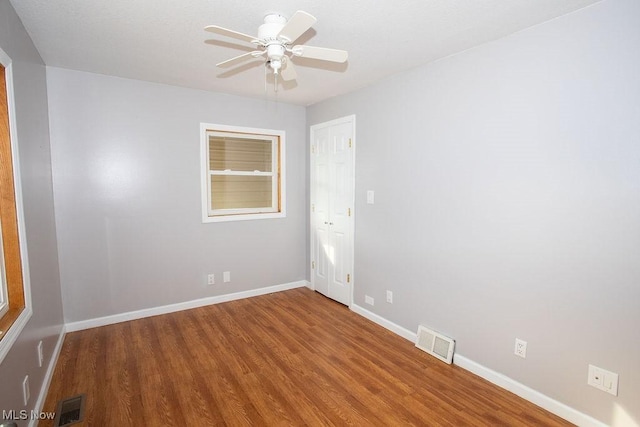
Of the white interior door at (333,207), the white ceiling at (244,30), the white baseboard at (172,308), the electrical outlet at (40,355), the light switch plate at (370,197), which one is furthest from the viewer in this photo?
the white interior door at (333,207)

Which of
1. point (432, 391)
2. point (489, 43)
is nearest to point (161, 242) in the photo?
point (432, 391)

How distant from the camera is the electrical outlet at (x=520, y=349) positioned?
2.20 meters

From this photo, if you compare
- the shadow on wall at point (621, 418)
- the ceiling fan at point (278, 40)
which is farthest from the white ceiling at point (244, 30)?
the shadow on wall at point (621, 418)

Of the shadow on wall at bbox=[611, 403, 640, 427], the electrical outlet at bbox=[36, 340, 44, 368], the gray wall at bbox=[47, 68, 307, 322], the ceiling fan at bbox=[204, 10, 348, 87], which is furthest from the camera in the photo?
the gray wall at bbox=[47, 68, 307, 322]

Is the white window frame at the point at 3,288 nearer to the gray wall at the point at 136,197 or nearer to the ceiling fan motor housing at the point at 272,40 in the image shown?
the gray wall at the point at 136,197

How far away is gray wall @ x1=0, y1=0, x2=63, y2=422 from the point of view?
171 cm

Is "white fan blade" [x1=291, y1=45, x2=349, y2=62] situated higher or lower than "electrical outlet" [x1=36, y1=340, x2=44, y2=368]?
higher

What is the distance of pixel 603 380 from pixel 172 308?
371 cm

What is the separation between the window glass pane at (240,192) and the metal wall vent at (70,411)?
220 cm

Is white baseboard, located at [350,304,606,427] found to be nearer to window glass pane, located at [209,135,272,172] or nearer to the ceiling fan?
the ceiling fan

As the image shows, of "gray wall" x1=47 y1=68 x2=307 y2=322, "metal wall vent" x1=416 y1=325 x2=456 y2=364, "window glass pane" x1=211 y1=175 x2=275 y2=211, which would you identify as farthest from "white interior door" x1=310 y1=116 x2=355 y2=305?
"metal wall vent" x1=416 y1=325 x2=456 y2=364

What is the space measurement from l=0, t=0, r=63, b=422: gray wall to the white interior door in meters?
2.68

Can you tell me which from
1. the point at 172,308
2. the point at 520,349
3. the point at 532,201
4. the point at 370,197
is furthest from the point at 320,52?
the point at 172,308

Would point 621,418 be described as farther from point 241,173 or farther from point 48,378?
point 241,173
